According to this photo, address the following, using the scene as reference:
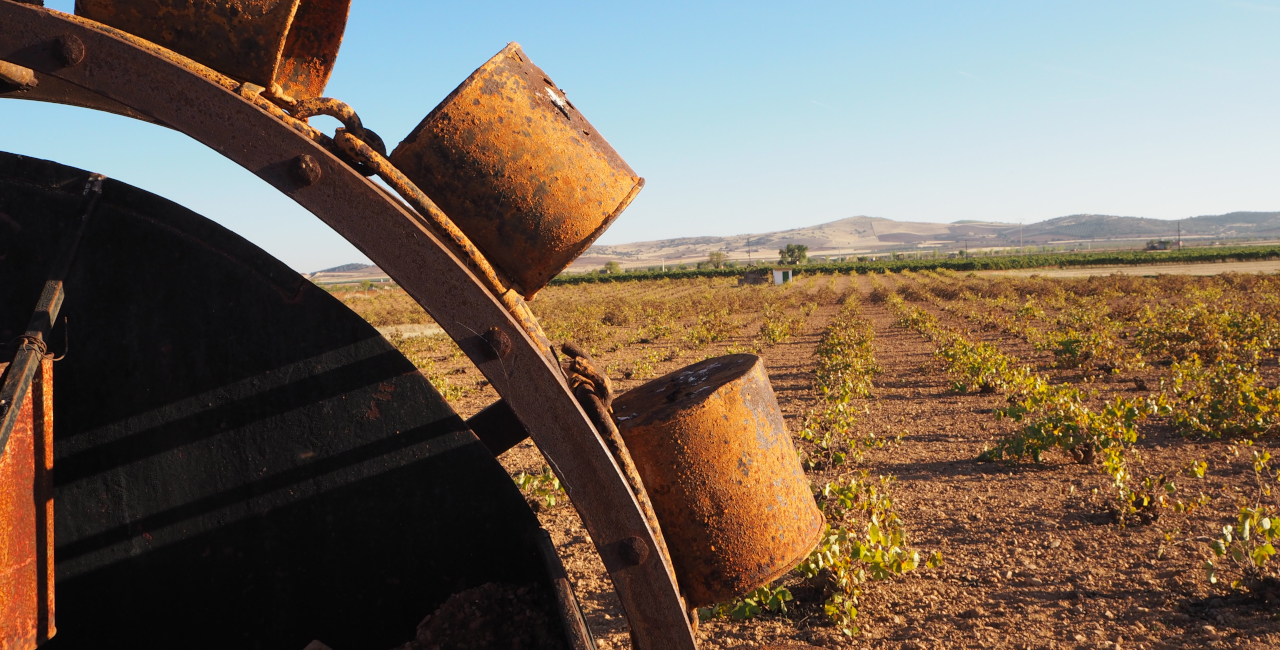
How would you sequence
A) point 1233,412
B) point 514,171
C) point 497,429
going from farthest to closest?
point 1233,412 → point 497,429 → point 514,171

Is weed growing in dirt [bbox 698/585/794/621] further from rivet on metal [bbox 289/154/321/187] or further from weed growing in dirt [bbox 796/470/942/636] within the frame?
rivet on metal [bbox 289/154/321/187]

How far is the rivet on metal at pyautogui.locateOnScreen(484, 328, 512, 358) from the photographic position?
140 centimetres

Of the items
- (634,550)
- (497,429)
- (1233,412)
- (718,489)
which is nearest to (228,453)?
(497,429)

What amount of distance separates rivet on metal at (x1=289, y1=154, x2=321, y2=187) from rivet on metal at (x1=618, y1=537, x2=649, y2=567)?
3.09 feet

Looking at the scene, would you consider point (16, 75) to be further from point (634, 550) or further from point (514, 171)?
point (634, 550)

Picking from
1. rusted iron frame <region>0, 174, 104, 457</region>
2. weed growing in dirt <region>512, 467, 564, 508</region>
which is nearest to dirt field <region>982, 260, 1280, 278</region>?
weed growing in dirt <region>512, 467, 564, 508</region>

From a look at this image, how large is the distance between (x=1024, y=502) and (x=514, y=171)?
207 inches

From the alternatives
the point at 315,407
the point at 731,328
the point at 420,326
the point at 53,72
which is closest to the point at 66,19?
the point at 53,72

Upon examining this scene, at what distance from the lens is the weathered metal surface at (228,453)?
175cm

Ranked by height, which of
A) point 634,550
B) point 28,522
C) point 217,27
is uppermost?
point 217,27

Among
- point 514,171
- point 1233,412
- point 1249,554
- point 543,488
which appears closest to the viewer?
point 514,171

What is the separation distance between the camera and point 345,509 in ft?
6.23

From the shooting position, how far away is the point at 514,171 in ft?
5.32

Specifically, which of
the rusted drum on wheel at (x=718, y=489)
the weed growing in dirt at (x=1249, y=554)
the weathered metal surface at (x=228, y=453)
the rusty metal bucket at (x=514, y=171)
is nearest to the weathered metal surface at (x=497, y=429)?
the weathered metal surface at (x=228, y=453)
